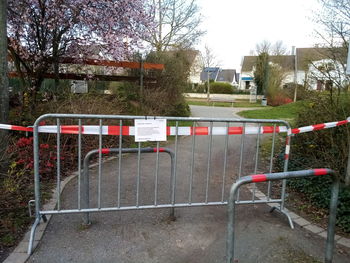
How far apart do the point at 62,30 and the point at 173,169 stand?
6.11 metres

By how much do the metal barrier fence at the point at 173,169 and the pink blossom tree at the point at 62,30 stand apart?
9.63 ft

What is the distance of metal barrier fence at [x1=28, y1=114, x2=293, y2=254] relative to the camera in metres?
3.19

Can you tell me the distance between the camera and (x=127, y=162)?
618 centimetres

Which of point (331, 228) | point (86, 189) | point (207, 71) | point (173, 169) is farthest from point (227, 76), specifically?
point (331, 228)

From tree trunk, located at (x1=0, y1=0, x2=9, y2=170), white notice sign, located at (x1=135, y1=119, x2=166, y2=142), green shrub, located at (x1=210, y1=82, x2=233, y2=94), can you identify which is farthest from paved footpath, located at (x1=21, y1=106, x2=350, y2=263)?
green shrub, located at (x1=210, y1=82, x2=233, y2=94)

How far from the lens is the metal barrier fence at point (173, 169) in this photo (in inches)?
125

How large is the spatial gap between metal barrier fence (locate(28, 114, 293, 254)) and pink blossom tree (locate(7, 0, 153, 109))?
116 inches

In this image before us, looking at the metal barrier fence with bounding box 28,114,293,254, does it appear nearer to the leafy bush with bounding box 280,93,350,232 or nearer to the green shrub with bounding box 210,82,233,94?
the leafy bush with bounding box 280,93,350,232

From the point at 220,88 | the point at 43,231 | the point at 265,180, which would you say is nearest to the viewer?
the point at 265,180

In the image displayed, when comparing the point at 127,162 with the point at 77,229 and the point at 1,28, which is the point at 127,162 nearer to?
the point at 77,229

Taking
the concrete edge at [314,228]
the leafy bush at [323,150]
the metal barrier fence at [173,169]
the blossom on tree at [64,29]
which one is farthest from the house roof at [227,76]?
the concrete edge at [314,228]

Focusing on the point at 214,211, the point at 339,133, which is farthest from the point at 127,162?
the point at 339,133

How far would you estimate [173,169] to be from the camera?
352cm

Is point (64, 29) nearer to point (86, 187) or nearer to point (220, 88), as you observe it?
point (86, 187)
